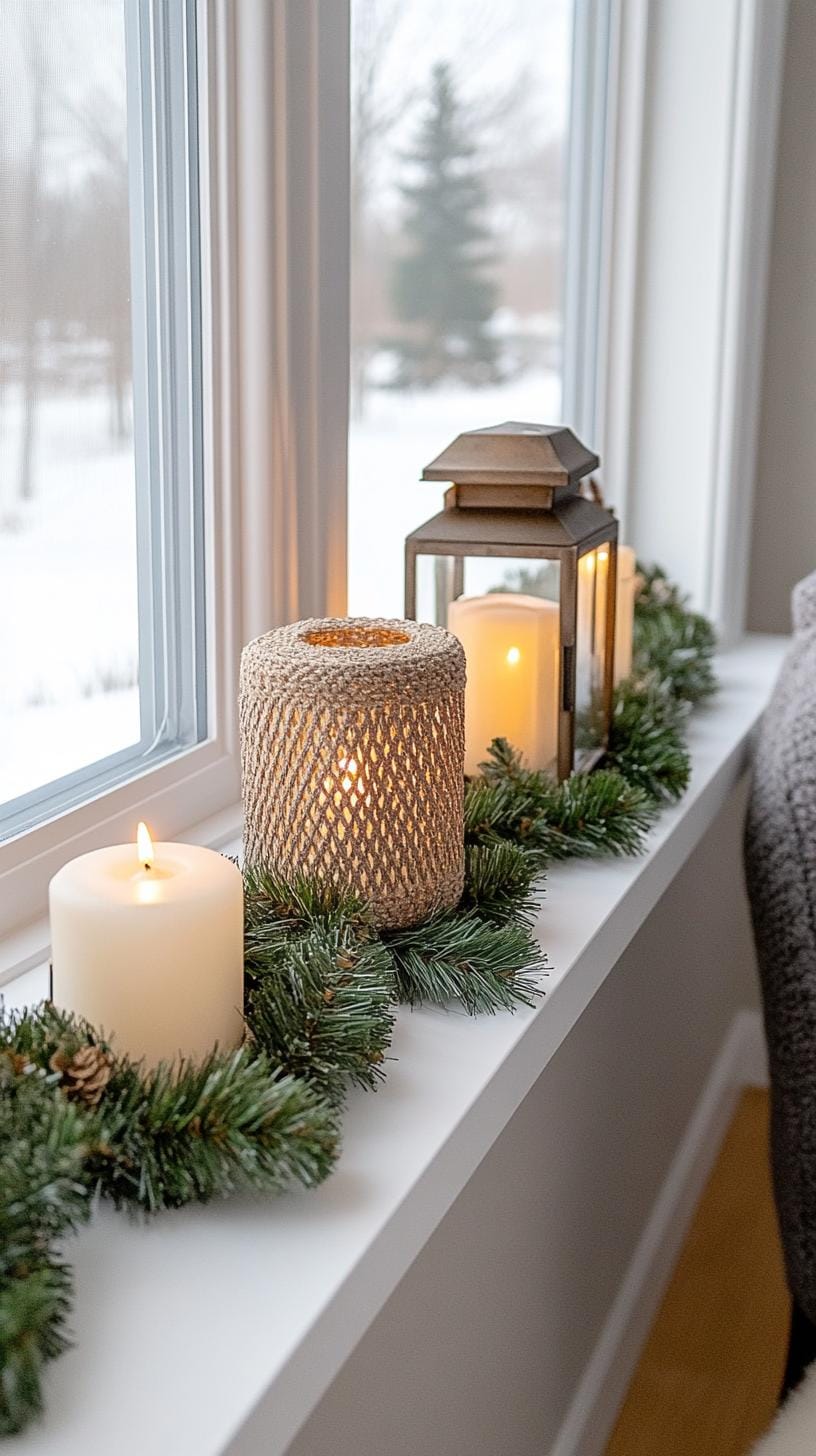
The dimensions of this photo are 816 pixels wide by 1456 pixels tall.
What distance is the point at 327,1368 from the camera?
59cm

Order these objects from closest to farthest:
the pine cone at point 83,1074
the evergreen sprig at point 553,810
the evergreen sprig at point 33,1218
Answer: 1. the evergreen sprig at point 33,1218
2. the pine cone at point 83,1074
3. the evergreen sprig at point 553,810

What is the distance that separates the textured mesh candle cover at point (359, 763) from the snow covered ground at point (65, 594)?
15 cm

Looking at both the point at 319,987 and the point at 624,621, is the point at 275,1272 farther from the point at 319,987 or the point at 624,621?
the point at 624,621

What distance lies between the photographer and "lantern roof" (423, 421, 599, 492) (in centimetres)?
109

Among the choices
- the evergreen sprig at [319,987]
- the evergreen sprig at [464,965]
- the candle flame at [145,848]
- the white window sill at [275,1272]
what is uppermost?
the candle flame at [145,848]

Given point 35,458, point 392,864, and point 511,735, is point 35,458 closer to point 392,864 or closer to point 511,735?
point 392,864

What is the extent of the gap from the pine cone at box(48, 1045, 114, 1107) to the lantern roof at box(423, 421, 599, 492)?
1.97ft

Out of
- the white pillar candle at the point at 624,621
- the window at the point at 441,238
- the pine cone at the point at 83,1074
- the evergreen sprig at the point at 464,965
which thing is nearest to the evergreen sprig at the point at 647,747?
the white pillar candle at the point at 624,621

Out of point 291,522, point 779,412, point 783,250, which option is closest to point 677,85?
point 783,250

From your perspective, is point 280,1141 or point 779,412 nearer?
point 280,1141

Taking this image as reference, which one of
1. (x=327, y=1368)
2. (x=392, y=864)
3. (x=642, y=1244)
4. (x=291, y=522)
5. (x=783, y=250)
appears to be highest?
(x=783, y=250)

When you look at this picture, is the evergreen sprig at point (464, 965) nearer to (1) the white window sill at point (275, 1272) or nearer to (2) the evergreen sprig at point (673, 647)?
(1) the white window sill at point (275, 1272)

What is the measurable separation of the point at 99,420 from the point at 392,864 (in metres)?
0.35

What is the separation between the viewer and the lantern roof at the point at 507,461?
3.59 feet
